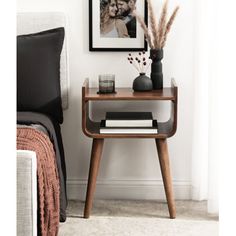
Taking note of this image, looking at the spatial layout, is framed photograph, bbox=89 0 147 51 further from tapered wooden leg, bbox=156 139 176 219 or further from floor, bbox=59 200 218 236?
floor, bbox=59 200 218 236

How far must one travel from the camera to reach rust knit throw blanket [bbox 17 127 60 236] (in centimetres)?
234

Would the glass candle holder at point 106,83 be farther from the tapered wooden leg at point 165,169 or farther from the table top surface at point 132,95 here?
the tapered wooden leg at point 165,169

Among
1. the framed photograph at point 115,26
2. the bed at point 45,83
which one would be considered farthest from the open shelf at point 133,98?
the framed photograph at point 115,26

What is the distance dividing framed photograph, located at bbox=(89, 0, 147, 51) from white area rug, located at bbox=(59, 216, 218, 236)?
107 cm

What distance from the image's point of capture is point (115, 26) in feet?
11.9

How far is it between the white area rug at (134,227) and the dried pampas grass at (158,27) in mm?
1026

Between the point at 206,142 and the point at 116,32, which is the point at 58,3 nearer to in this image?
the point at 116,32

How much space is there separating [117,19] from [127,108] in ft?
1.84

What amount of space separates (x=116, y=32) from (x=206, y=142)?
2.89 ft

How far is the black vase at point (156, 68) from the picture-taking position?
3.44m

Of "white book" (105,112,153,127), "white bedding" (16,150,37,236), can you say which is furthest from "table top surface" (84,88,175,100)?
"white bedding" (16,150,37,236)

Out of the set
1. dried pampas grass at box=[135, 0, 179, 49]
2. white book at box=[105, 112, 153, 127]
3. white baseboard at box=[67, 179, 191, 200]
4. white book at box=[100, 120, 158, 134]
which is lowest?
white baseboard at box=[67, 179, 191, 200]

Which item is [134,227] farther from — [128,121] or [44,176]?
[44,176]

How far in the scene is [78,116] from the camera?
373cm
